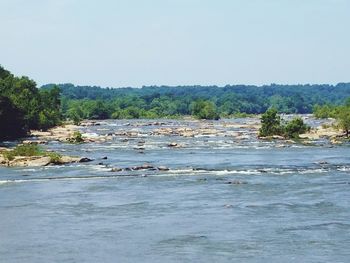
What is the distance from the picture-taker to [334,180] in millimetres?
45281

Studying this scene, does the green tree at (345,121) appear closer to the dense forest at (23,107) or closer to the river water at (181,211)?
the river water at (181,211)

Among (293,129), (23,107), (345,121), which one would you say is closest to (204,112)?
(23,107)

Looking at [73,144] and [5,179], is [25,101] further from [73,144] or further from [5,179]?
[5,179]

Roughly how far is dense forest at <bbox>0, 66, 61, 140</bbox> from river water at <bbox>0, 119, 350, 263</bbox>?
26.2 meters

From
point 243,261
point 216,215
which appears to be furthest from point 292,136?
point 243,261

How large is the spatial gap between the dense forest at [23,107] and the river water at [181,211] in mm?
26179

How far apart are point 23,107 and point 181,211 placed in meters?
59.3

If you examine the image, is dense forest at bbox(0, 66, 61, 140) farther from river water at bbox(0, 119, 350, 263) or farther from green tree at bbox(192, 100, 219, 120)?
green tree at bbox(192, 100, 219, 120)

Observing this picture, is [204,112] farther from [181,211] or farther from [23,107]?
[181,211]

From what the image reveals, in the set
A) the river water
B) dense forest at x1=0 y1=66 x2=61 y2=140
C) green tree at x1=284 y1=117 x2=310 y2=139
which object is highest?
dense forest at x1=0 y1=66 x2=61 y2=140

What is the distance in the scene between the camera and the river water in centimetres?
2678

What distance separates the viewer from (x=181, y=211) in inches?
1369

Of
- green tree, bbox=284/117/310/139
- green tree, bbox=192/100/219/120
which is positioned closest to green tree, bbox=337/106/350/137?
green tree, bbox=284/117/310/139

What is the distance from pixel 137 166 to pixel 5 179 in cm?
1066
